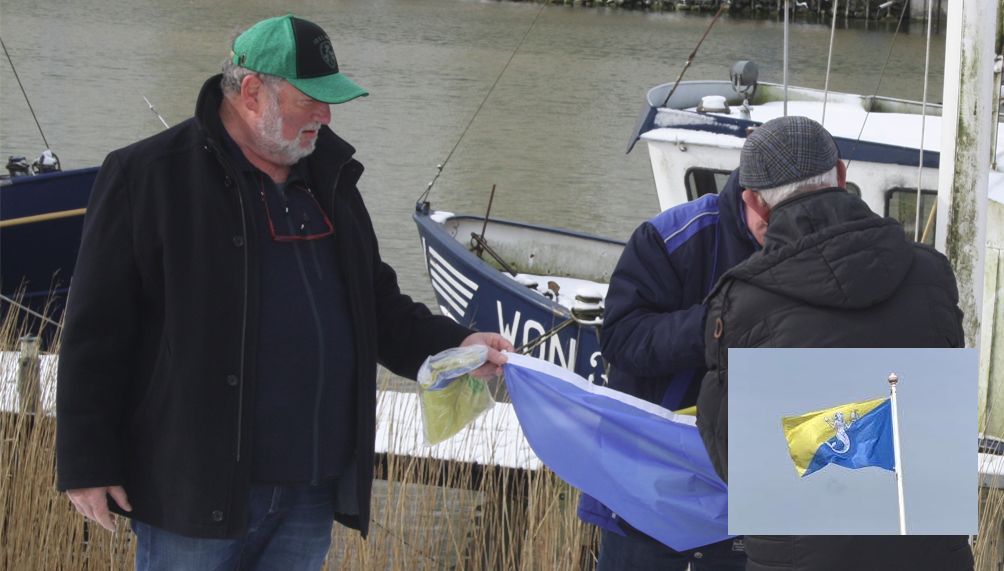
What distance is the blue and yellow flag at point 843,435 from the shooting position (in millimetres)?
2057

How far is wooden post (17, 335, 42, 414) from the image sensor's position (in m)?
4.49

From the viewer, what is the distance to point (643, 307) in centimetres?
294

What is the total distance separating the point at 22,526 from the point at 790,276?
2.72m

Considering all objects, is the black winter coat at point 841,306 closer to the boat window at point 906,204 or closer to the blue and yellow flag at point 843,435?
the blue and yellow flag at point 843,435

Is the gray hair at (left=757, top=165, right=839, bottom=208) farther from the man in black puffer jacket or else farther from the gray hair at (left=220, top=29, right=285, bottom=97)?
the gray hair at (left=220, top=29, right=285, bottom=97)

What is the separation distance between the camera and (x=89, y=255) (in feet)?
8.17

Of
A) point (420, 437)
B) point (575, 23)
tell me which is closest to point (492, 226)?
point (420, 437)

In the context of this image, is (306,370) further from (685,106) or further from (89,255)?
(685,106)

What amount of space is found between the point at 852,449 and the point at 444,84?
74.4 feet

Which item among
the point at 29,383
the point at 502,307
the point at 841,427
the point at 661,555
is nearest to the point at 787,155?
the point at 841,427

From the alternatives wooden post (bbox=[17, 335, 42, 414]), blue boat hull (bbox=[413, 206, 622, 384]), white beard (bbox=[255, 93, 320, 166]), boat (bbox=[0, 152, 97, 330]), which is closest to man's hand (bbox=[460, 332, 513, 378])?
white beard (bbox=[255, 93, 320, 166])

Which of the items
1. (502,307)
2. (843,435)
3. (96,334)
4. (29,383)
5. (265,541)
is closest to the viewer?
(843,435)

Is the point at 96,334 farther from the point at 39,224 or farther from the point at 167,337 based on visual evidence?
the point at 39,224

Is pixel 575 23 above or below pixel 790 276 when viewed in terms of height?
below
